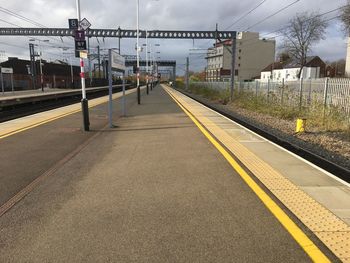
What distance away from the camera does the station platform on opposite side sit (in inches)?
164

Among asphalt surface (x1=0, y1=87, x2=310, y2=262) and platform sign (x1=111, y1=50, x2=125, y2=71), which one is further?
platform sign (x1=111, y1=50, x2=125, y2=71)

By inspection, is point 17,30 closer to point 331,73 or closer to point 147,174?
point 147,174

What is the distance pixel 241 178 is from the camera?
7.11m

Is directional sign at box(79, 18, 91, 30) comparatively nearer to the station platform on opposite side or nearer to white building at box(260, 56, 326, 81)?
the station platform on opposite side

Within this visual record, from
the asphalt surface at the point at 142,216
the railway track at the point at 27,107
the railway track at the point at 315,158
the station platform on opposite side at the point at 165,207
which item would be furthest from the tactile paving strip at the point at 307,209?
the railway track at the point at 27,107

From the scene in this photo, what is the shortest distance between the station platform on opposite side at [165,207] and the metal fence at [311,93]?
774cm

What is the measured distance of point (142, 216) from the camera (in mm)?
5188

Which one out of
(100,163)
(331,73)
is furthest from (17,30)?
(331,73)

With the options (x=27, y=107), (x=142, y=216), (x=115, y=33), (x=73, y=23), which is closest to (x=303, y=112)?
(x=73, y=23)

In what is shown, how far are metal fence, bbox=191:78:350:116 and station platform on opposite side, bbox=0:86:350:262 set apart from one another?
7.74m

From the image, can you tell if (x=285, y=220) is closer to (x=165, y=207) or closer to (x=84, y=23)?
(x=165, y=207)

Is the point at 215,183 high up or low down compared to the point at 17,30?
down

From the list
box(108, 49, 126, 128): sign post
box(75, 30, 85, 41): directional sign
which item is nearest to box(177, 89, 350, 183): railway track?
box(108, 49, 126, 128): sign post

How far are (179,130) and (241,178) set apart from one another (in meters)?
6.92
